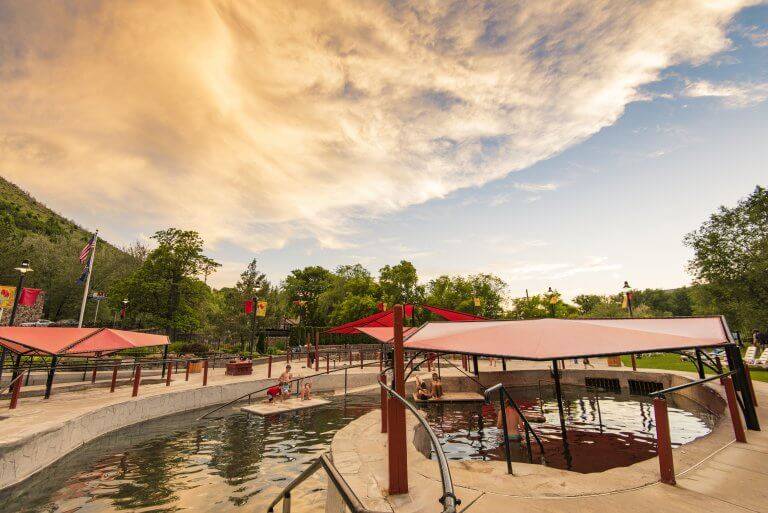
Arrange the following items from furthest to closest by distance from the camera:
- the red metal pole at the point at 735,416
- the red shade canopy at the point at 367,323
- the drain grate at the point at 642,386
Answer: the drain grate at the point at 642,386 → the red shade canopy at the point at 367,323 → the red metal pole at the point at 735,416

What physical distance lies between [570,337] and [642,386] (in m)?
16.2

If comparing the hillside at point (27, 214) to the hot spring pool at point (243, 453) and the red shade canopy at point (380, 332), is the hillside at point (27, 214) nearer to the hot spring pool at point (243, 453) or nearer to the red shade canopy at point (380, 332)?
the hot spring pool at point (243, 453)

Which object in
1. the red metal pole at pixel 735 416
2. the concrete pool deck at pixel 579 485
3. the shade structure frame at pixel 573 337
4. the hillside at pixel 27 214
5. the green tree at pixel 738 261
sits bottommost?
the concrete pool deck at pixel 579 485

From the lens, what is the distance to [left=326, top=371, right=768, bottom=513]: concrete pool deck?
168 inches

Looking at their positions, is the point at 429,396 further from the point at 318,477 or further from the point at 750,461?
the point at 750,461

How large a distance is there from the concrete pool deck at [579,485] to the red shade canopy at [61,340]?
12.0 meters

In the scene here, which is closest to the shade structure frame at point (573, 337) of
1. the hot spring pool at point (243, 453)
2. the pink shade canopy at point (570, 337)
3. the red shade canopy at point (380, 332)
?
the pink shade canopy at point (570, 337)

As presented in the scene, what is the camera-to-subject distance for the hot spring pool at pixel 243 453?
6.87 metres

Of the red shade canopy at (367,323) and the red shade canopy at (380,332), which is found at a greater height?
the red shade canopy at (367,323)

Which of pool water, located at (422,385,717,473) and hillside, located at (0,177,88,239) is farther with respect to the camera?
hillside, located at (0,177,88,239)

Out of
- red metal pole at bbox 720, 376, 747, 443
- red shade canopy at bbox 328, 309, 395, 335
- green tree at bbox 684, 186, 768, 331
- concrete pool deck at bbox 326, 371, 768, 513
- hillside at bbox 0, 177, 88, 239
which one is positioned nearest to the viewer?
concrete pool deck at bbox 326, 371, 768, 513

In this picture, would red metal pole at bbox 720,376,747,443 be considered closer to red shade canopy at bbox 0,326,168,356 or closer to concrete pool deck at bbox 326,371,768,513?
concrete pool deck at bbox 326,371,768,513

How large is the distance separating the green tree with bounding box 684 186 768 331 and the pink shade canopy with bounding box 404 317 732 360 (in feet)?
114

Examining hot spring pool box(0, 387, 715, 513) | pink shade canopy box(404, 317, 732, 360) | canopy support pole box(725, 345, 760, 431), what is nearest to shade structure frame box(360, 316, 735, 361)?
pink shade canopy box(404, 317, 732, 360)
